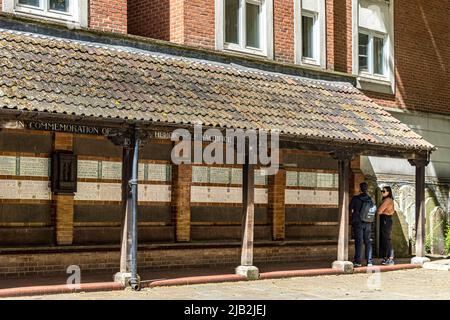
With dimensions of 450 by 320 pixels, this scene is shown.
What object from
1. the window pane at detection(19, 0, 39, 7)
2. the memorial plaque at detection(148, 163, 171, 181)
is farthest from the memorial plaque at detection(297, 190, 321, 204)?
the window pane at detection(19, 0, 39, 7)

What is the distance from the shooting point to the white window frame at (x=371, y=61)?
2127cm

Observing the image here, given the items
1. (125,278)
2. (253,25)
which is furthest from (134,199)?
(253,25)

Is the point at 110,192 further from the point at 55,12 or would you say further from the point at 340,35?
the point at 340,35

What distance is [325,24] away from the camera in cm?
2031

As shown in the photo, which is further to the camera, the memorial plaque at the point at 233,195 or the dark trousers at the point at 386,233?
the dark trousers at the point at 386,233

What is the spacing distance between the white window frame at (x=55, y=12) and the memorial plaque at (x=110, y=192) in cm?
323

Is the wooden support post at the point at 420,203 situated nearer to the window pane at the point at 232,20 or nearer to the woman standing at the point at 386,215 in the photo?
the woman standing at the point at 386,215

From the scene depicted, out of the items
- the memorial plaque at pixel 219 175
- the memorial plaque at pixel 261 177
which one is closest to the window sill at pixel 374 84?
the memorial plaque at pixel 261 177

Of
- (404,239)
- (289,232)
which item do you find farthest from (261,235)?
(404,239)

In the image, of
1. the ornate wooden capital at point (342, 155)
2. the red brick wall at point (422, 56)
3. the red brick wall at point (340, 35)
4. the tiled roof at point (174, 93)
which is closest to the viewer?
the tiled roof at point (174, 93)

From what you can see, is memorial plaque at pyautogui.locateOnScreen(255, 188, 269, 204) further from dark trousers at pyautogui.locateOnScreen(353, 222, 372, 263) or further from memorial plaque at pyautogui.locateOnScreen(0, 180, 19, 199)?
memorial plaque at pyautogui.locateOnScreen(0, 180, 19, 199)

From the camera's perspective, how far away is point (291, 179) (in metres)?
19.2

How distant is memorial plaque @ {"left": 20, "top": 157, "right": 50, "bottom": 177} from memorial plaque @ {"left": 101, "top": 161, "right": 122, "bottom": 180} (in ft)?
4.17

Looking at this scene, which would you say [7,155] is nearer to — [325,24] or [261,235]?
[261,235]
